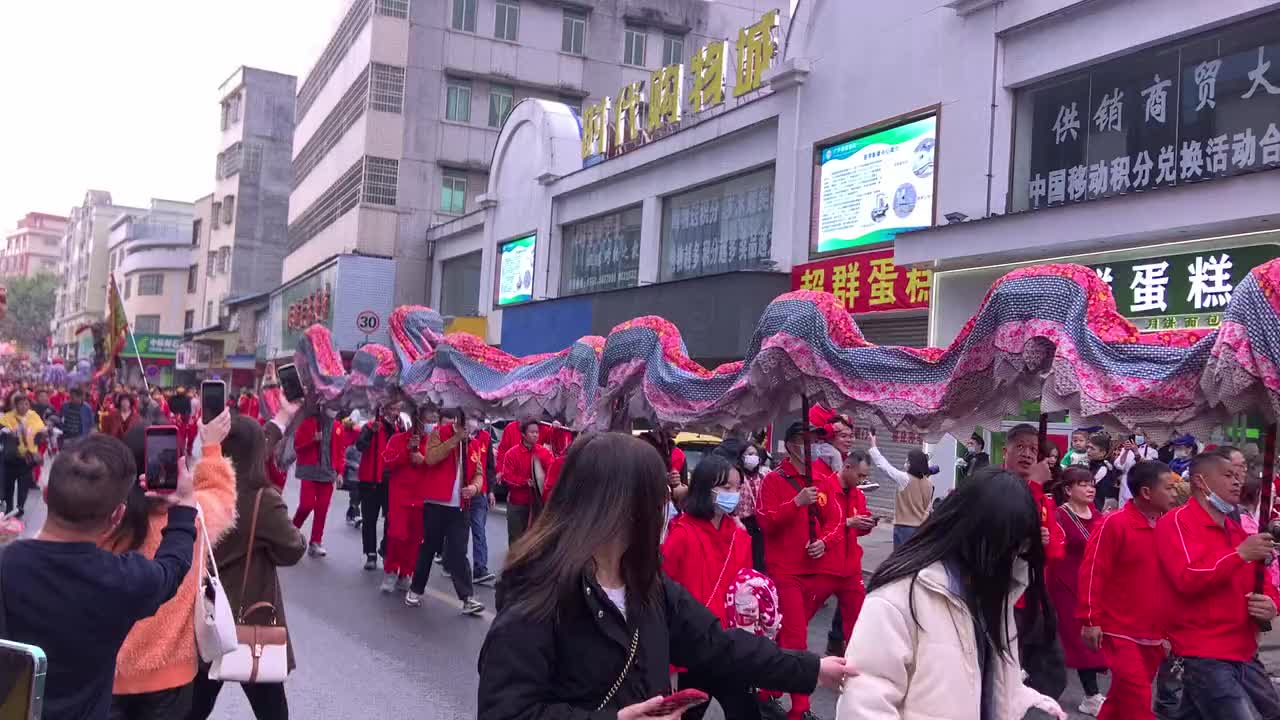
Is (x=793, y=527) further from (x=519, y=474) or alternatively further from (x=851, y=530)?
(x=519, y=474)

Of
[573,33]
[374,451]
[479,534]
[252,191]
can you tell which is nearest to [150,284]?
[252,191]

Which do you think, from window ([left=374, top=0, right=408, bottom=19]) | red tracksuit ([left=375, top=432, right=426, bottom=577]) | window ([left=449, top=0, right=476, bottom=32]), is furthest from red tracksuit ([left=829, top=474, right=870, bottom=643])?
window ([left=374, top=0, right=408, bottom=19])

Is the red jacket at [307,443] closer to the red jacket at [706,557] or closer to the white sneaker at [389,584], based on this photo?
the white sneaker at [389,584]

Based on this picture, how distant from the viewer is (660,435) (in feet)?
30.1

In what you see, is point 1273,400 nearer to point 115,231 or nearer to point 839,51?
point 839,51

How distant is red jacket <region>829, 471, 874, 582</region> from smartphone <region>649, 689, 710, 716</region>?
486 centimetres

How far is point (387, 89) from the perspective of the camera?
35.4 m

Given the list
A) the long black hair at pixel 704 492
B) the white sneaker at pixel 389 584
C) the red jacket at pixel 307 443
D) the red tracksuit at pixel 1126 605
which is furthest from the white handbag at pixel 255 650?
the red jacket at pixel 307 443

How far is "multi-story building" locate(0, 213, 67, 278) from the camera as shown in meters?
133

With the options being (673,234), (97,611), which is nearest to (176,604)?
(97,611)

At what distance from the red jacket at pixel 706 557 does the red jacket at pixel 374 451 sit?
674 cm

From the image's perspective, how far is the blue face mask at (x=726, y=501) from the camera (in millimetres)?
5695

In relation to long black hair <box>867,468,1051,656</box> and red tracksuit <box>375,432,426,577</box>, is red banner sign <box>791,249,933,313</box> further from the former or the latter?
long black hair <box>867,468,1051,656</box>

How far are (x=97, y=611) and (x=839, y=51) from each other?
15.8 metres
